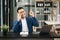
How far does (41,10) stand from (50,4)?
1.51 feet

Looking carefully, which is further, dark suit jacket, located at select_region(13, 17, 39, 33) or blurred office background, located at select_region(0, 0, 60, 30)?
blurred office background, located at select_region(0, 0, 60, 30)

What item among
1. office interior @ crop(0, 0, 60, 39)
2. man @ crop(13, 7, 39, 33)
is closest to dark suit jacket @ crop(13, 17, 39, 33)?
man @ crop(13, 7, 39, 33)

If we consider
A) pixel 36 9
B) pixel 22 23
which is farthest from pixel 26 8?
pixel 22 23

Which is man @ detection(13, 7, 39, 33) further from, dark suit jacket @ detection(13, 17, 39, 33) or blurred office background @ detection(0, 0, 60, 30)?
blurred office background @ detection(0, 0, 60, 30)

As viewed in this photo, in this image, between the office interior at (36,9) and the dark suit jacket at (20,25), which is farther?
the office interior at (36,9)

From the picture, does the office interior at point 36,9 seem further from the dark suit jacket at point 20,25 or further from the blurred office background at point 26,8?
the dark suit jacket at point 20,25

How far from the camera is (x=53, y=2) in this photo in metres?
7.28

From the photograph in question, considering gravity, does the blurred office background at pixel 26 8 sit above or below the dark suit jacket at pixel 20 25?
above

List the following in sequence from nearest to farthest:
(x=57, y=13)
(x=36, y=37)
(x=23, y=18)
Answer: (x=36, y=37)
(x=23, y=18)
(x=57, y=13)

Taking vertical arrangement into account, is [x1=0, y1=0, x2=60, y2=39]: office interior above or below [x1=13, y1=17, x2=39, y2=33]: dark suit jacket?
above

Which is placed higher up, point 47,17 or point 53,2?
point 53,2

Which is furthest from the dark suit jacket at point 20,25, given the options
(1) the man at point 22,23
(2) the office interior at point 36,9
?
(2) the office interior at point 36,9

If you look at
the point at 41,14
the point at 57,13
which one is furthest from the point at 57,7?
the point at 41,14

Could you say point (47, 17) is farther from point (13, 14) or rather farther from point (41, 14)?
point (13, 14)
